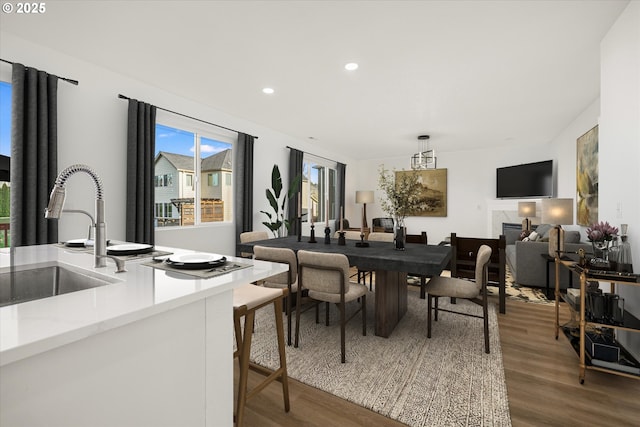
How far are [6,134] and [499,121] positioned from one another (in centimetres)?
598

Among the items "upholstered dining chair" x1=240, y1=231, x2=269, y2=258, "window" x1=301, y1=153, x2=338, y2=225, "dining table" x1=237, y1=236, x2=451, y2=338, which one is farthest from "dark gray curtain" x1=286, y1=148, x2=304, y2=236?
"dining table" x1=237, y1=236, x2=451, y2=338

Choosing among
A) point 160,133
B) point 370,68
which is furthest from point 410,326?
point 160,133

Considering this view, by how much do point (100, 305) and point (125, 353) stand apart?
15 cm

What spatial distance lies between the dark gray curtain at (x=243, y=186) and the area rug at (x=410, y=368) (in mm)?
1895

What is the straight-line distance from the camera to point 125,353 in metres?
0.81

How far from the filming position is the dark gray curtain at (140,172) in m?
3.12

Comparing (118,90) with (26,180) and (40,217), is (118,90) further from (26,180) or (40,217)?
(40,217)

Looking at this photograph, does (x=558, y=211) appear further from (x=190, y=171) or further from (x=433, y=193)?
(x=190, y=171)

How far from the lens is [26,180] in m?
2.42

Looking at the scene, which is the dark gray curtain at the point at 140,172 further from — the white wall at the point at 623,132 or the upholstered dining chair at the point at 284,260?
the white wall at the point at 623,132

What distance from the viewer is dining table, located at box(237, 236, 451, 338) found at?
211cm

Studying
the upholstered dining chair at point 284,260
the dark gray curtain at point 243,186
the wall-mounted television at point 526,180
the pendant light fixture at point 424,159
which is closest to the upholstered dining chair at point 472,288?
the upholstered dining chair at point 284,260

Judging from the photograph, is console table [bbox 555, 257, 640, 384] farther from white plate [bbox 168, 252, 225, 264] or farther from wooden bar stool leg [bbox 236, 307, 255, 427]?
white plate [bbox 168, 252, 225, 264]

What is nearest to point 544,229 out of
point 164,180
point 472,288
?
point 472,288
